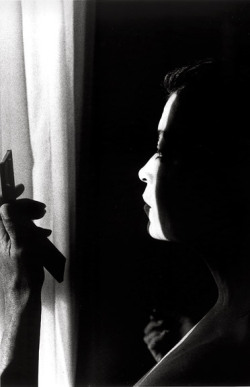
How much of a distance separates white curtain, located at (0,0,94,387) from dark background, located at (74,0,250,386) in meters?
0.09

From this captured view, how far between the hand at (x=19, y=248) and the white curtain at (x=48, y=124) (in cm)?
10

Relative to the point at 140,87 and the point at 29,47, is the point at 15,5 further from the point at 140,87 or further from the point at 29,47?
the point at 140,87

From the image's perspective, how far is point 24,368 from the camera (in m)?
0.92

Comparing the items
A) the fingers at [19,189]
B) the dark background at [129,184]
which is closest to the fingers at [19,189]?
the fingers at [19,189]

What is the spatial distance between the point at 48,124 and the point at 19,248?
0.96 ft

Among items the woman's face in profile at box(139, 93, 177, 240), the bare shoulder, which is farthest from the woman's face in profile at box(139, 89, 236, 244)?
the bare shoulder

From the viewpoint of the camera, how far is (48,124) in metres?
1.01

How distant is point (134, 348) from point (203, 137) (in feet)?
2.60

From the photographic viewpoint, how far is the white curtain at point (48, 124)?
0.95m

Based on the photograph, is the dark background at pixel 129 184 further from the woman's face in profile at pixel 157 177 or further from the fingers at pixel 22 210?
the woman's face in profile at pixel 157 177

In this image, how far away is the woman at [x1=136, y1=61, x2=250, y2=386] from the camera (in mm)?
791

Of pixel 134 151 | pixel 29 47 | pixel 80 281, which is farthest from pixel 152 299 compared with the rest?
pixel 29 47

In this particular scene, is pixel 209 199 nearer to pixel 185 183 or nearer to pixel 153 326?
pixel 185 183

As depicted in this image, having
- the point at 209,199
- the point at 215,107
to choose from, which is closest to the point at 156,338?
the point at 209,199
